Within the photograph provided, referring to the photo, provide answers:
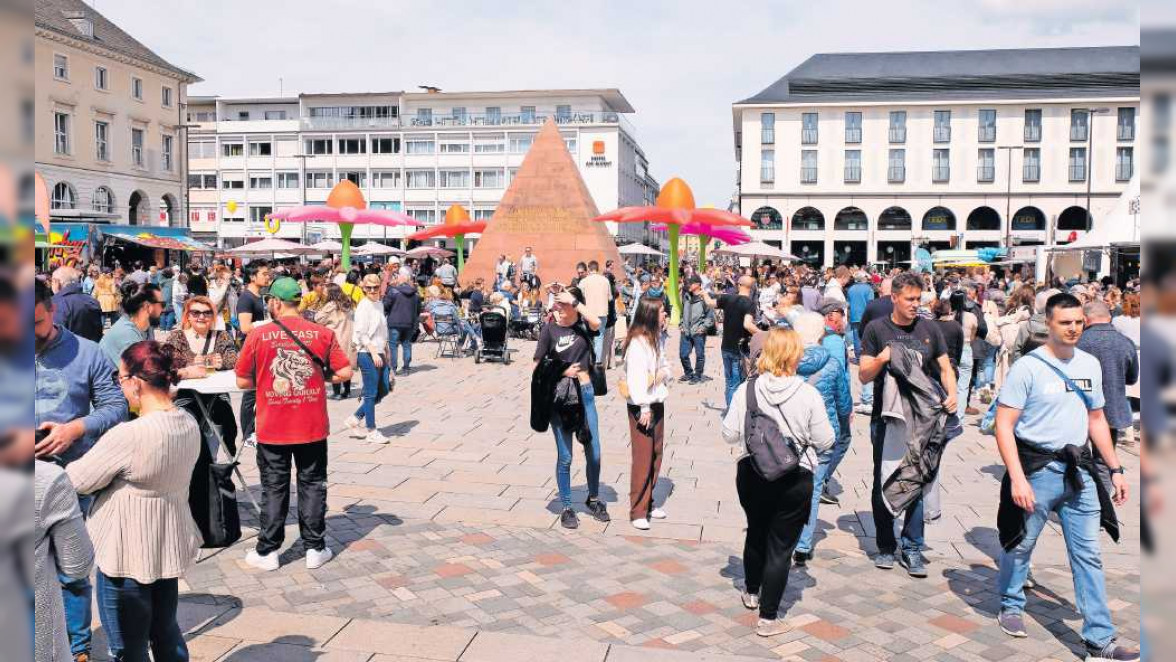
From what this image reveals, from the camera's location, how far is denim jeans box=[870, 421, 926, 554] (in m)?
5.53

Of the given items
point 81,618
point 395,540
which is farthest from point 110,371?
point 395,540

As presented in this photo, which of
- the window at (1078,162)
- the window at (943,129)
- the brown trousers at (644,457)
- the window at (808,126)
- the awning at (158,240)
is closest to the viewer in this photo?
the brown trousers at (644,457)

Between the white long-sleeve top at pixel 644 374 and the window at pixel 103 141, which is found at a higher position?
the window at pixel 103 141

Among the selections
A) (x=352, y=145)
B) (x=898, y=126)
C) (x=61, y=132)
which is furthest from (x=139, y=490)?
(x=352, y=145)

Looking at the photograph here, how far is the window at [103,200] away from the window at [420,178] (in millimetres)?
22465

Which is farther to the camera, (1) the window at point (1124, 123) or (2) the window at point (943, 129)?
(2) the window at point (943, 129)

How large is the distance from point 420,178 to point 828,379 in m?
63.2

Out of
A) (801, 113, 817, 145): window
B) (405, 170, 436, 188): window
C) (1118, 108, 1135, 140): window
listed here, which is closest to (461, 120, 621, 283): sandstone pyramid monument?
(801, 113, 817, 145): window

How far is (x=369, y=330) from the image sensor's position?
9.23 metres

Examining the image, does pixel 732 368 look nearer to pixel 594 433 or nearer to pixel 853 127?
pixel 594 433

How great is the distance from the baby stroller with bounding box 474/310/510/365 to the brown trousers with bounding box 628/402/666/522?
30.1ft

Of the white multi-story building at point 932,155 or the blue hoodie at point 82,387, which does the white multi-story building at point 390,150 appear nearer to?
the white multi-story building at point 932,155

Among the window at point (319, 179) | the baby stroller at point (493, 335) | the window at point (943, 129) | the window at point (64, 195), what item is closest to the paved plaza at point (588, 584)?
the baby stroller at point (493, 335)

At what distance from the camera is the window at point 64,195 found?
43094 mm
